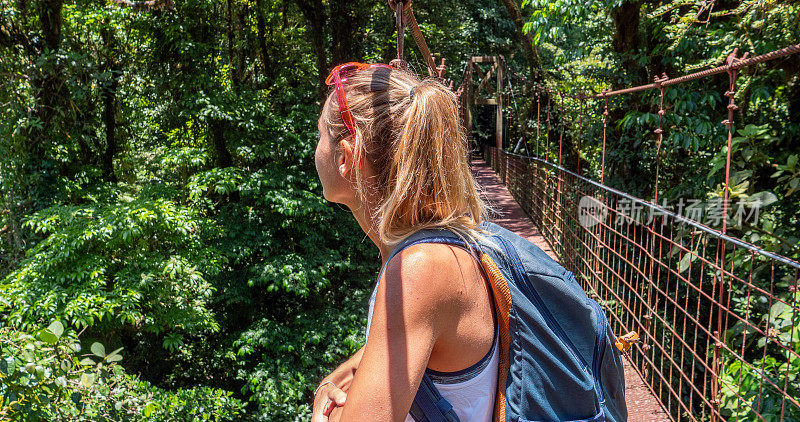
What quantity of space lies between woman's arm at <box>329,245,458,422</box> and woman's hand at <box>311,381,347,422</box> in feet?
0.43

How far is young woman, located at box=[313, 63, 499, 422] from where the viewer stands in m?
0.65

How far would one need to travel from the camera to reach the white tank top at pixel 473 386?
71 centimetres

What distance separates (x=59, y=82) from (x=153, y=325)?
3.76 metres

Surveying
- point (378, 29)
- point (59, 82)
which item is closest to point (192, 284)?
point (59, 82)

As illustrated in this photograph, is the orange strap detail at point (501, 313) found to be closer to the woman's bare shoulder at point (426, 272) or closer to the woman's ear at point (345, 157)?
the woman's bare shoulder at point (426, 272)

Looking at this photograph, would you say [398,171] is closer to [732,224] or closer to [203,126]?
[732,224]

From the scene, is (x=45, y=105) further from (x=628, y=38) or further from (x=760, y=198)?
(x=760, y=198)

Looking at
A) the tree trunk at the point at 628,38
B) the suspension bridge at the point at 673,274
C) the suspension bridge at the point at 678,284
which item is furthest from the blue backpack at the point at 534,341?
the tree trunk at the point at 628,38

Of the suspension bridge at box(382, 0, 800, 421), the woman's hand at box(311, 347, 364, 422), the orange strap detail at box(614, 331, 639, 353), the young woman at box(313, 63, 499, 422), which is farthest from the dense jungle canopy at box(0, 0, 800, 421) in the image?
the young woman at box(313, 63, 499, 422)

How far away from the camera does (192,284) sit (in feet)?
23.8

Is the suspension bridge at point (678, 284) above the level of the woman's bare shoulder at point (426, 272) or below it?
below

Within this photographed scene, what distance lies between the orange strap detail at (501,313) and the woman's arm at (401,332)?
0.06 meters

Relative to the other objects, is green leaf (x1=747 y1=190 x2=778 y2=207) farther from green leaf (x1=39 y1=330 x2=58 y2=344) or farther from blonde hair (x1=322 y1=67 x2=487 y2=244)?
green leaf (x1=39 y1=330 x2=58 y2=344)

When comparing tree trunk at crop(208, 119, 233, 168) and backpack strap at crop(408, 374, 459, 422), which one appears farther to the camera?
tree trunk at crop(208, 119, 233, 168)
